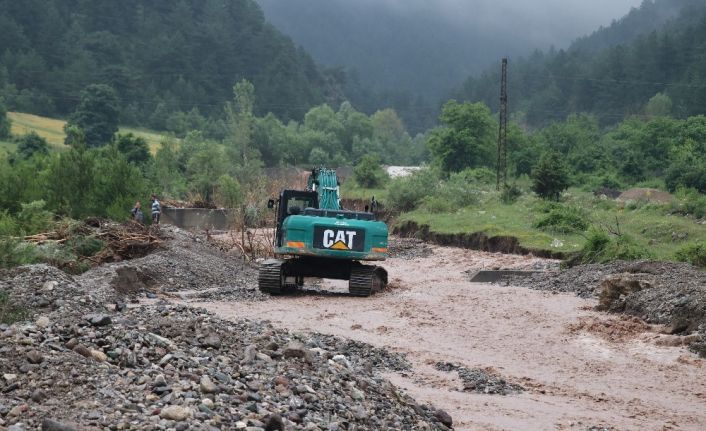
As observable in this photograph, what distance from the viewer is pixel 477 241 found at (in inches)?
1612

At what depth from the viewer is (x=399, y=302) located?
23203mm

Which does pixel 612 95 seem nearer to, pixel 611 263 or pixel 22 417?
pixel 611 263

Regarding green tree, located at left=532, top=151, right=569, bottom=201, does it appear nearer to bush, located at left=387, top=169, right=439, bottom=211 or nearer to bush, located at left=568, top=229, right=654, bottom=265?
bush, located at left=387, top=169, right=439, bottom=211

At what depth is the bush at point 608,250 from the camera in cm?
2783

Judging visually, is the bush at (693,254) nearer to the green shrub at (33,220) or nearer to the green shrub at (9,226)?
the green shrub at (33,220)

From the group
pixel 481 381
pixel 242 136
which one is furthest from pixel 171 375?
pixel 242 136

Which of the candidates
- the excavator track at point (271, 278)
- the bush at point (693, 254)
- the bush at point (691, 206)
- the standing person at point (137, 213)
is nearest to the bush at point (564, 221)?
the bush at point (691, 206)

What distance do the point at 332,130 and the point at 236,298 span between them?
100 m

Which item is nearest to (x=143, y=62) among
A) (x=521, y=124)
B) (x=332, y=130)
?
(x=332, y=130)

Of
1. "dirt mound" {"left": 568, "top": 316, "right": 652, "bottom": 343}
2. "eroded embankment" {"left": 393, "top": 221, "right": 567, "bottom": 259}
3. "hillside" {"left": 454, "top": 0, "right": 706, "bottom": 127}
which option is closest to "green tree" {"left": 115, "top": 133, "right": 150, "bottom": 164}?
"eroded embankment" {"left": 393, "top": 221, "right": 567, "bottom": 259}

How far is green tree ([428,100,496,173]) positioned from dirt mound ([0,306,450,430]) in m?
71.8

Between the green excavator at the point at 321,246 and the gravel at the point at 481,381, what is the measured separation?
314 inches

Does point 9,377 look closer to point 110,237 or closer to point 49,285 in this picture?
point 49,285

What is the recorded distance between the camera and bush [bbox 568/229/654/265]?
27.8 metres
